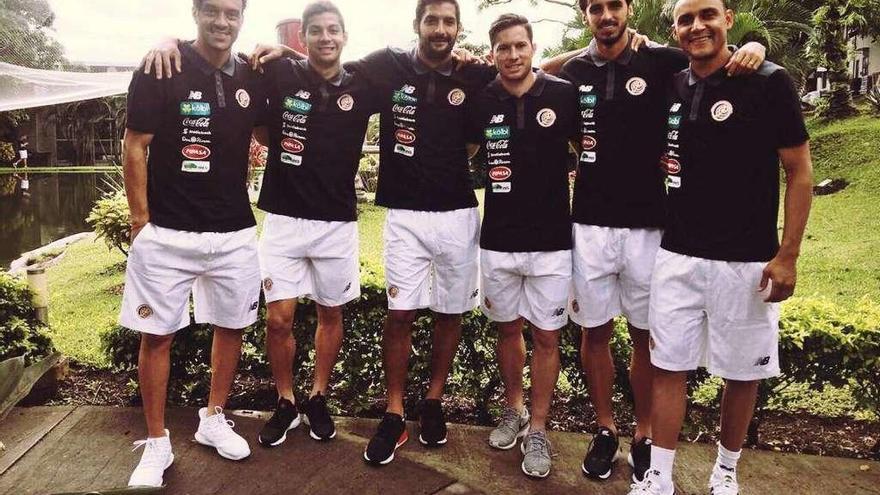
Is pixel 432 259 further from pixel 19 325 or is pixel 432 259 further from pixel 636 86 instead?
pixel 19 325

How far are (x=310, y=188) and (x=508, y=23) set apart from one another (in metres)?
1.33

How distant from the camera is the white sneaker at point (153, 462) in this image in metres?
3.24

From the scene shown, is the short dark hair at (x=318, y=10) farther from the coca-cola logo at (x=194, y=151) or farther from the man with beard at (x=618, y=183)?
the man with beard at (x=618, y=183)

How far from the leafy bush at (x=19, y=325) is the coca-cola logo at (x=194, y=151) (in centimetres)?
188

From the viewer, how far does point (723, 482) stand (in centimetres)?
320

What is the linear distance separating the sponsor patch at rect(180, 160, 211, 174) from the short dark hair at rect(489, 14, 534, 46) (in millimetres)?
1592

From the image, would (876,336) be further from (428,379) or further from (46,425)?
(46,425)

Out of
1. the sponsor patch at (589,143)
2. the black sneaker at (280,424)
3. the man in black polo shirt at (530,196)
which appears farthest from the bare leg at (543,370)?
the black sneaker at (280,424)

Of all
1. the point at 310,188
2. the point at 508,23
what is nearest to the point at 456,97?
the point at 508,23

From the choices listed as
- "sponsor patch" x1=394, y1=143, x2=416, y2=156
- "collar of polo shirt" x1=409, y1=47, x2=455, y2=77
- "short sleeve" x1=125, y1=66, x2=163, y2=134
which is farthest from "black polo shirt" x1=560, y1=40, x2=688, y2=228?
"short sleeve" x1=125, y1=66, x2=163, y2=134

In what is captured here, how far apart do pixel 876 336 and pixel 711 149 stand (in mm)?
1633

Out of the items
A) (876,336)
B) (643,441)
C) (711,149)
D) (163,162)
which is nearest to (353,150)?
(163,162)

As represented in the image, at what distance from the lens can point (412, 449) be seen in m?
3.70

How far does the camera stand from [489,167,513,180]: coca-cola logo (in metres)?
3.54
